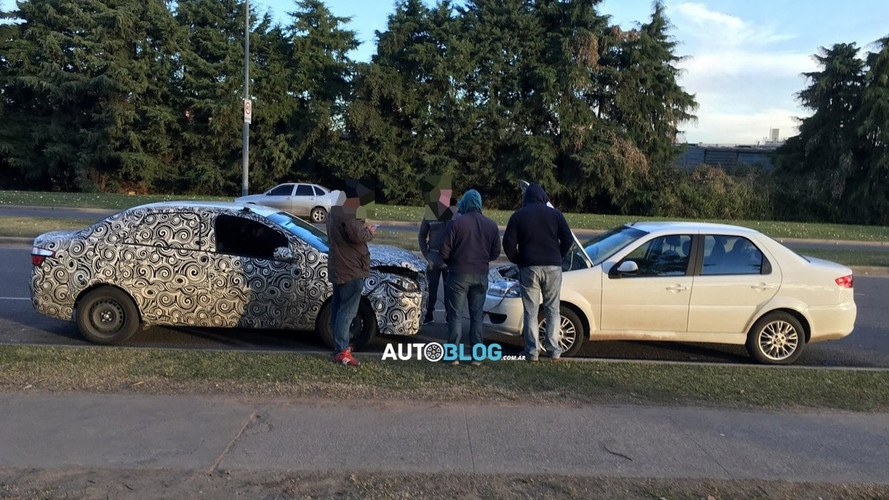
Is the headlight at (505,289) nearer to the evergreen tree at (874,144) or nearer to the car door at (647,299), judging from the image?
the car door at (647,299)

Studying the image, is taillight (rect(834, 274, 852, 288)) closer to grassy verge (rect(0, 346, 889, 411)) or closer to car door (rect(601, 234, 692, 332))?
grassy verge (rect(0, 346, 889, 411))

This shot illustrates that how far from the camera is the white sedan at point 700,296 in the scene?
720 centimetres

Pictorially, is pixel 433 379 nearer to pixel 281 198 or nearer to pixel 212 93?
pixel 281 198

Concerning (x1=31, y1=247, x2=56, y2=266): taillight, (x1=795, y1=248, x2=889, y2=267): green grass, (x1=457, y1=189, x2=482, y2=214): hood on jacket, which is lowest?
(x1=795, y1=248, x2=889, y2=267): green grass

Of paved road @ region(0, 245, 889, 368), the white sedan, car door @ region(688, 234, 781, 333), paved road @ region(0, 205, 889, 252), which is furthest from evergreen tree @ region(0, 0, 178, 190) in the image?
car door @ region(688, 234, 781, 333)

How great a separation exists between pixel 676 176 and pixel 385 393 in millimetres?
34807

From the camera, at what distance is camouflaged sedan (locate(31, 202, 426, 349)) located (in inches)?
285

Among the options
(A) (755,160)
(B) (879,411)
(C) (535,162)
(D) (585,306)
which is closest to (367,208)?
(D) (585,306)

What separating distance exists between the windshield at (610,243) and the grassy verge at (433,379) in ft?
4.36

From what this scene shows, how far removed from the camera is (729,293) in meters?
7.23

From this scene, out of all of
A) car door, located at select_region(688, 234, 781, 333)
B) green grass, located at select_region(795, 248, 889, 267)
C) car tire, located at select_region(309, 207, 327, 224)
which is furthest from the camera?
car tire, located at select_region(309, 207, 327, 224)

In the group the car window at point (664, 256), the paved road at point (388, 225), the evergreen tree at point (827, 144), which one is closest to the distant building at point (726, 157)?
the evergreen tree at point (827, 144)

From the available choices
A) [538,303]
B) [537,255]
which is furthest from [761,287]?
[537,255]

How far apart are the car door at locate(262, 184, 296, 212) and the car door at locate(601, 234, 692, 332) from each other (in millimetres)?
18977
